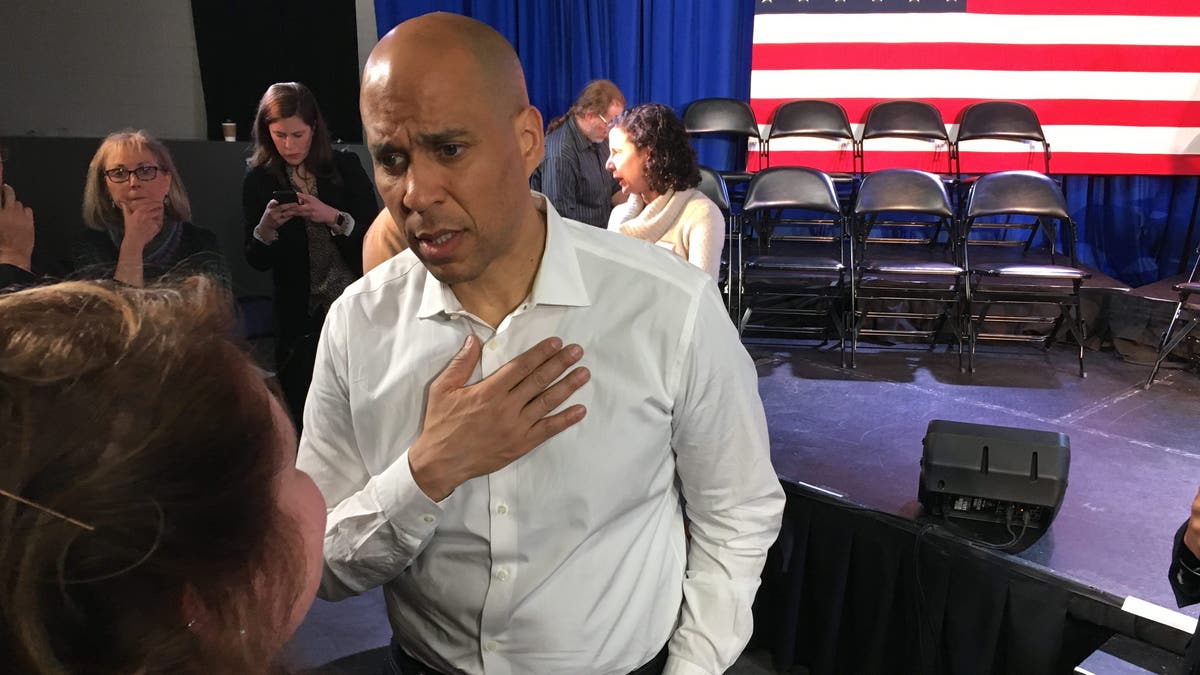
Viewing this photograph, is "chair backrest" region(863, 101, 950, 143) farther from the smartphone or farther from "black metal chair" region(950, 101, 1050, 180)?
the smartphone

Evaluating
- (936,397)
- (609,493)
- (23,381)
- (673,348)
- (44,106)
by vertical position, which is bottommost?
(936,397)

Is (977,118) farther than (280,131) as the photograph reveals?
Yes

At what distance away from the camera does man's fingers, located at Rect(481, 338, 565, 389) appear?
94 centimetres

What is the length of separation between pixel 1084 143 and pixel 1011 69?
28.8 inches

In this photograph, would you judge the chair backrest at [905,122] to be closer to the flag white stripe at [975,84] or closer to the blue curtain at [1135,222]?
the flag white stripe at [975,84]

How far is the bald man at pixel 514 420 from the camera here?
956 millimetres

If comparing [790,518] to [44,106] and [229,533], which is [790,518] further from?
[44,106]

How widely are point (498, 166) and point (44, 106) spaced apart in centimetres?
493

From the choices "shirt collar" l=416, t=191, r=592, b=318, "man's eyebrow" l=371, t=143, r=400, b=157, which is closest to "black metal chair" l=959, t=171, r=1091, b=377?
"shirt collar" l=416, t=191, r=592, b=318

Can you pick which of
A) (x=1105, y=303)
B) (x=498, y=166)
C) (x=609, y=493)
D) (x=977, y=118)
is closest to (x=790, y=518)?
(x=609, y=493)

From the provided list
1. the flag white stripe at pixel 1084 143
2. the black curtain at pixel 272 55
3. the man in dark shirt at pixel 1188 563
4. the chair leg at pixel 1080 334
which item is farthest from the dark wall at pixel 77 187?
the chair leg at pixel 1080 334

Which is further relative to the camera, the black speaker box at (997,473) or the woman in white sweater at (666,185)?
the woman in white sweater at (666,185)

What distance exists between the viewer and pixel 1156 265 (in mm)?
5711

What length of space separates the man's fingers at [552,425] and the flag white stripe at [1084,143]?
5204 mm
